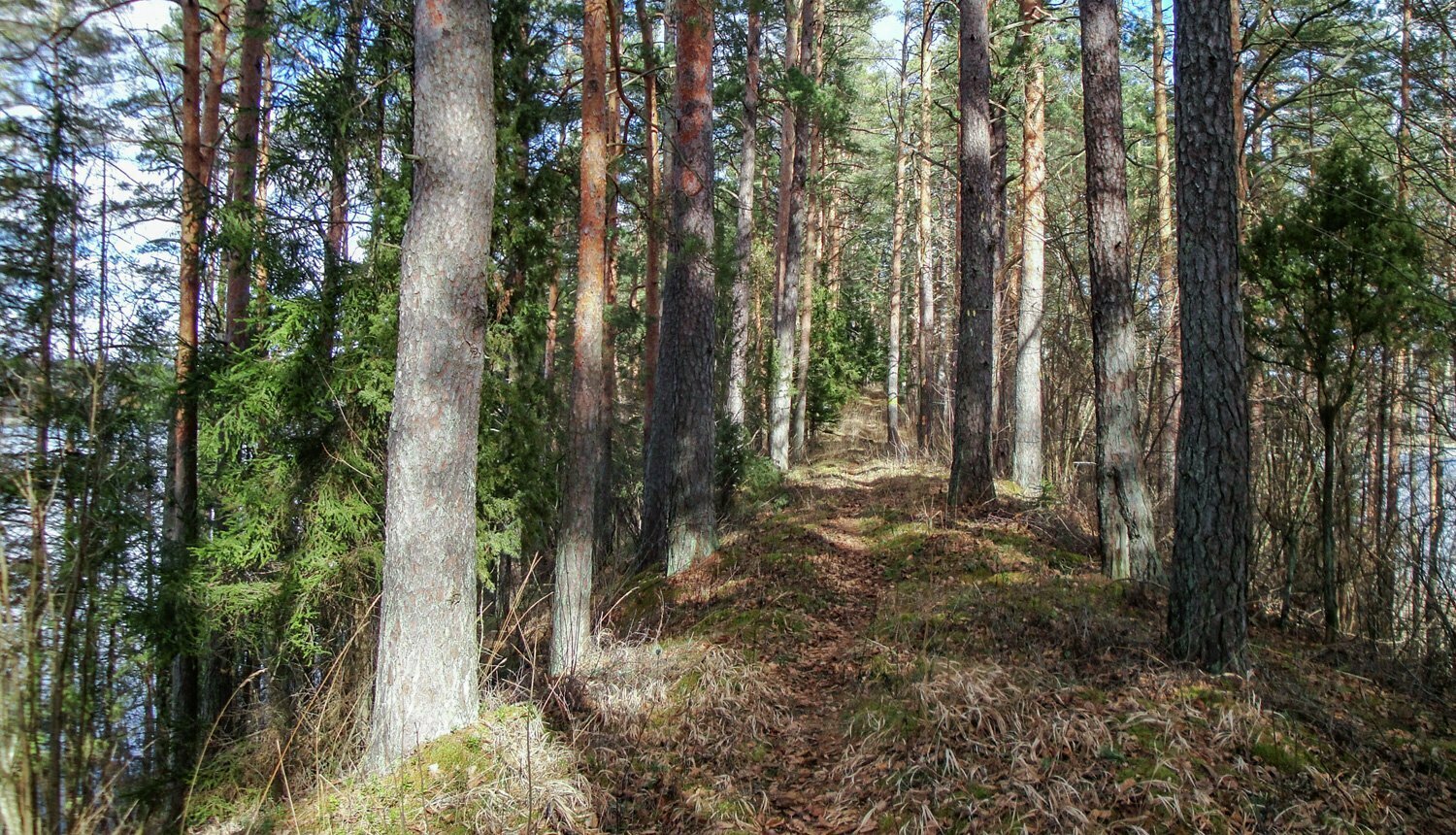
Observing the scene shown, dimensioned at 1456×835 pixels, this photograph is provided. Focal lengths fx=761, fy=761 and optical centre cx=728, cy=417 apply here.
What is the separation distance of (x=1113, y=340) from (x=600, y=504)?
730cm

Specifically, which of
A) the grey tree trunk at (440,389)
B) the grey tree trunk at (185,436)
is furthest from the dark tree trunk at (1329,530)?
the grey tree trunk at (185,436)

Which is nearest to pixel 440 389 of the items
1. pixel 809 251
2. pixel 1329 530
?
pixel 1329 530

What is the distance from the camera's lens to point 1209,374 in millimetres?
4609

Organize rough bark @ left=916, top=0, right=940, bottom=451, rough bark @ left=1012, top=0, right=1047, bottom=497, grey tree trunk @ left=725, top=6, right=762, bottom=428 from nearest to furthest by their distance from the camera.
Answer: rough bark @ left=1012, top=0, right=1047, bottom=497 → grey tree trunk @ left=725, top=6, right=762, bottom=428 → rough bark @ left=916, top=0, right=940, bottom=451

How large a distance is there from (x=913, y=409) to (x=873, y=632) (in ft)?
73.0

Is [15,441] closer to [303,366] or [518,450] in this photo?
[303,366]

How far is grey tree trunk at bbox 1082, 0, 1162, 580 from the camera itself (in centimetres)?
650

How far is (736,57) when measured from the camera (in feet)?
46.7

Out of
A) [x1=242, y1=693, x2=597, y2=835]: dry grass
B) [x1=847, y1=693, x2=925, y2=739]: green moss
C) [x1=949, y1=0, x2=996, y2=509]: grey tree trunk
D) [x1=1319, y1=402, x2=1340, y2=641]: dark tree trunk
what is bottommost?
[x1=242, y1=693, x2=597, y2=835]: dry grass

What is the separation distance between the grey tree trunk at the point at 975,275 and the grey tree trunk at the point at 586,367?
4.76m

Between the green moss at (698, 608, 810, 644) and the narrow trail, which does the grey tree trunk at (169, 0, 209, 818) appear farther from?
the green moss at (698, 608, 810, 644)

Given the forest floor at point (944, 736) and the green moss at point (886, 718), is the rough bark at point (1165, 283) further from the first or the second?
the green moss at point (886, 718)

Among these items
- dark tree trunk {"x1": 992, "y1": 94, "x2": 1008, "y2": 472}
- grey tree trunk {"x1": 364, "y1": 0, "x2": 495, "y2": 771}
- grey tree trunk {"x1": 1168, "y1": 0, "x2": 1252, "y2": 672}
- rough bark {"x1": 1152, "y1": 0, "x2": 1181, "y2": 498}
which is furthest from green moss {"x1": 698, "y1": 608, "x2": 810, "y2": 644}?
dark tree trunk {"x1": 992, "y1": 94, "x2": 1008, "y2": 472}

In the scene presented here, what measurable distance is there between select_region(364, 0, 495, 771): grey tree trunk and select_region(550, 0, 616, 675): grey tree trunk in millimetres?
1668
